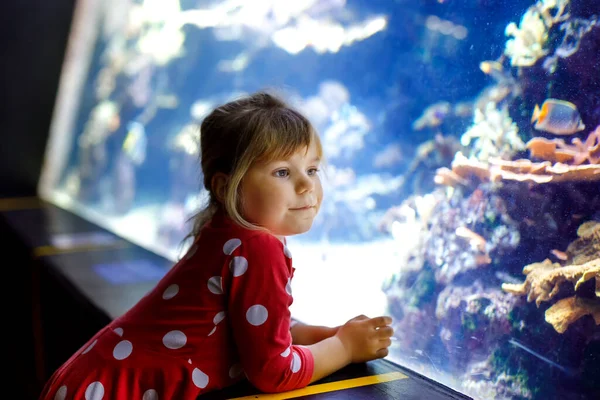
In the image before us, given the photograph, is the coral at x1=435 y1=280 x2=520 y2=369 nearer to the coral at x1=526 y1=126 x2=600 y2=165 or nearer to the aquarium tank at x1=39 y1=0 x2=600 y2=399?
the aquarium tank at x1=39 y1=0 x2=600 y2=399

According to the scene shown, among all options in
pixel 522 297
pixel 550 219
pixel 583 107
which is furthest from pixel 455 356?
pixel 583 107

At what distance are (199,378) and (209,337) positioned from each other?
0.30 feet

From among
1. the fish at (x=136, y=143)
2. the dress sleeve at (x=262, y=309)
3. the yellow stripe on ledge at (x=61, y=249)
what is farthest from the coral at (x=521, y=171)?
the fish at (x=136, y=143)

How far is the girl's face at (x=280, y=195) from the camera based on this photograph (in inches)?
51.1

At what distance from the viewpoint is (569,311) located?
1183 millimetres

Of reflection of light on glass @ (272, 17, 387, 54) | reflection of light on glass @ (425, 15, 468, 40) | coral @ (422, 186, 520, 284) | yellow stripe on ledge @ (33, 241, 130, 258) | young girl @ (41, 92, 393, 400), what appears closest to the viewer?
young girl @ (41, 92, 393, 400)

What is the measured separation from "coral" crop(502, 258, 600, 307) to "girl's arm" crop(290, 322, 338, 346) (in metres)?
0.46

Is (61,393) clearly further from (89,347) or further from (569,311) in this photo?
(569,311)

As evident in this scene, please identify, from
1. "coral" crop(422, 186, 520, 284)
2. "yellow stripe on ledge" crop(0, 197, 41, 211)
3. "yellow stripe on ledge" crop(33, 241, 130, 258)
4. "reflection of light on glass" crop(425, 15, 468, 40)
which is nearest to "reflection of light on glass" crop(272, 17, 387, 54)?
"reflection of light on glass" crop(425, 15, 468, 40)

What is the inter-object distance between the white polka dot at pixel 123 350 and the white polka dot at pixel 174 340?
0.08 metres

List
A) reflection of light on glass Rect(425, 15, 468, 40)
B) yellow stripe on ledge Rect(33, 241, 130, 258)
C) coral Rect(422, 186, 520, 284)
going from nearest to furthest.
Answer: coral Rect(422, 186, 520, 284) < reflection of light on glass Rect(425, 15, 468, 40) < yellow stripe on ledge Rect(33, 241, 130, 258)

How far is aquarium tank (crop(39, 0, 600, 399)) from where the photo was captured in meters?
1.19

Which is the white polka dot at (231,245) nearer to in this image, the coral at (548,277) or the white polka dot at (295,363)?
the white polka dot at (295,363)

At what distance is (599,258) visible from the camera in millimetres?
1127
